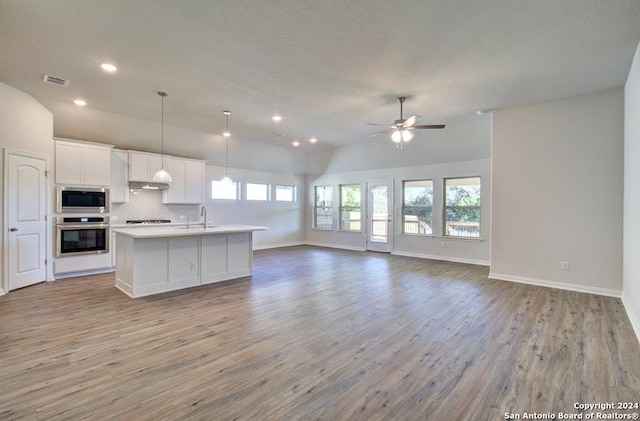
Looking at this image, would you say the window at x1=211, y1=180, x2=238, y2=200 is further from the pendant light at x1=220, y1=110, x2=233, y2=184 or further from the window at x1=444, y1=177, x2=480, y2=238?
the window at x1=444, y1=177, x2=480, y2=238

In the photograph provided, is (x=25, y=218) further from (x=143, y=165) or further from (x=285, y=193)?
(x=285, y=193)

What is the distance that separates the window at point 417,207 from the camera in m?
8.02

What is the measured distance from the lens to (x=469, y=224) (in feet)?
24.0

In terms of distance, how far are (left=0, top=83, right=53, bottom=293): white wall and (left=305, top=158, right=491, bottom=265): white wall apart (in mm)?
7030

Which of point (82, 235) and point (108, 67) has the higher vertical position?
point (108, 67)

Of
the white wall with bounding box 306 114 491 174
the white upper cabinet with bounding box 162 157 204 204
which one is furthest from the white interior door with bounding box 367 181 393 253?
the white upper cabinet with bounding box 162 157 204 204

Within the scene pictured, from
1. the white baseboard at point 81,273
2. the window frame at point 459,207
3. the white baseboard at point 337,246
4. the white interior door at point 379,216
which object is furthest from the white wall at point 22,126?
the window frame at point 459,207

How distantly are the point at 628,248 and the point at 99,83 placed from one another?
7505 mm

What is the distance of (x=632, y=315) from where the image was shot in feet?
11.3

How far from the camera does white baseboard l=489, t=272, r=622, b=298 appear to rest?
4.48m

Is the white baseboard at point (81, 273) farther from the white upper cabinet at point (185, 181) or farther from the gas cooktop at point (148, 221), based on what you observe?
the white upper cabinet at point (185, 181)

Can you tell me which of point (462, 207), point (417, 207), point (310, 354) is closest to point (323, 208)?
point (417, 207)

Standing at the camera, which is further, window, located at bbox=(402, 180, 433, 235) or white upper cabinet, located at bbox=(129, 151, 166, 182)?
window, located at bbox=(402, 180, 433, 235)

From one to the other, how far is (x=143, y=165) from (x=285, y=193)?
4633mm
